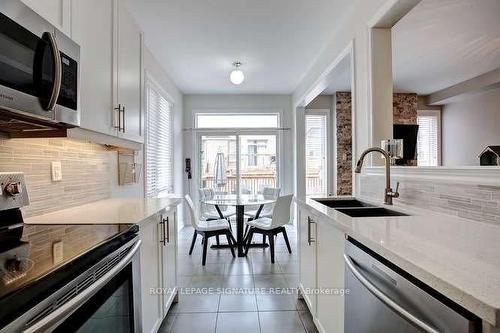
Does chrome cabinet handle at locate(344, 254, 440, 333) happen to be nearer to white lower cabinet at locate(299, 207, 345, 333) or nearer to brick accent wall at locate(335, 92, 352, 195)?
white lower cabinet at locate(299, 207, 345, 333)

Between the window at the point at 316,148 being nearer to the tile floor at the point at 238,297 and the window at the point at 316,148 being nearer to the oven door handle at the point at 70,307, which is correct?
the tile floor at the point at 238,297

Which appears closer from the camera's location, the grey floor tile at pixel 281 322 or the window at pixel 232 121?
the grey floor tile at pixel 281 322

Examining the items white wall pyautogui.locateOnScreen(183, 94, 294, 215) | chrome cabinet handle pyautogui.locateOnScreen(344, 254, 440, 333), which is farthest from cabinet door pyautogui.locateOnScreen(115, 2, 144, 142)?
white wall pyautogui.locateOnScreen(183, 94, 294, 215)

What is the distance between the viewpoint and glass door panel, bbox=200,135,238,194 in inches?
235

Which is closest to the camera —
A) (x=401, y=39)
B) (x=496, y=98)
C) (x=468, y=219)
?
(x=468, y=219)

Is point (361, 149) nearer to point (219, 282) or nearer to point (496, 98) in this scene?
point (219, 282)

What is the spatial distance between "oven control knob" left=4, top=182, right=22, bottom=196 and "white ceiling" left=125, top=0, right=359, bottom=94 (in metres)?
1.92

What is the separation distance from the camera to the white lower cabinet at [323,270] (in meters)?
1.50

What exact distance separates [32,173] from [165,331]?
1.39 metres

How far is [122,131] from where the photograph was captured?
2102mm

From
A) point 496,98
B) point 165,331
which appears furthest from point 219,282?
point 496,98

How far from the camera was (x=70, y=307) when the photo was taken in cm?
81

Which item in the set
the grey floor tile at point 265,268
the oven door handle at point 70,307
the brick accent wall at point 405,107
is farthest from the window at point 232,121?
the oven door handle at point 70,307

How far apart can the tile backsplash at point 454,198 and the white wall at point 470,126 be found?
4760 millimetres
